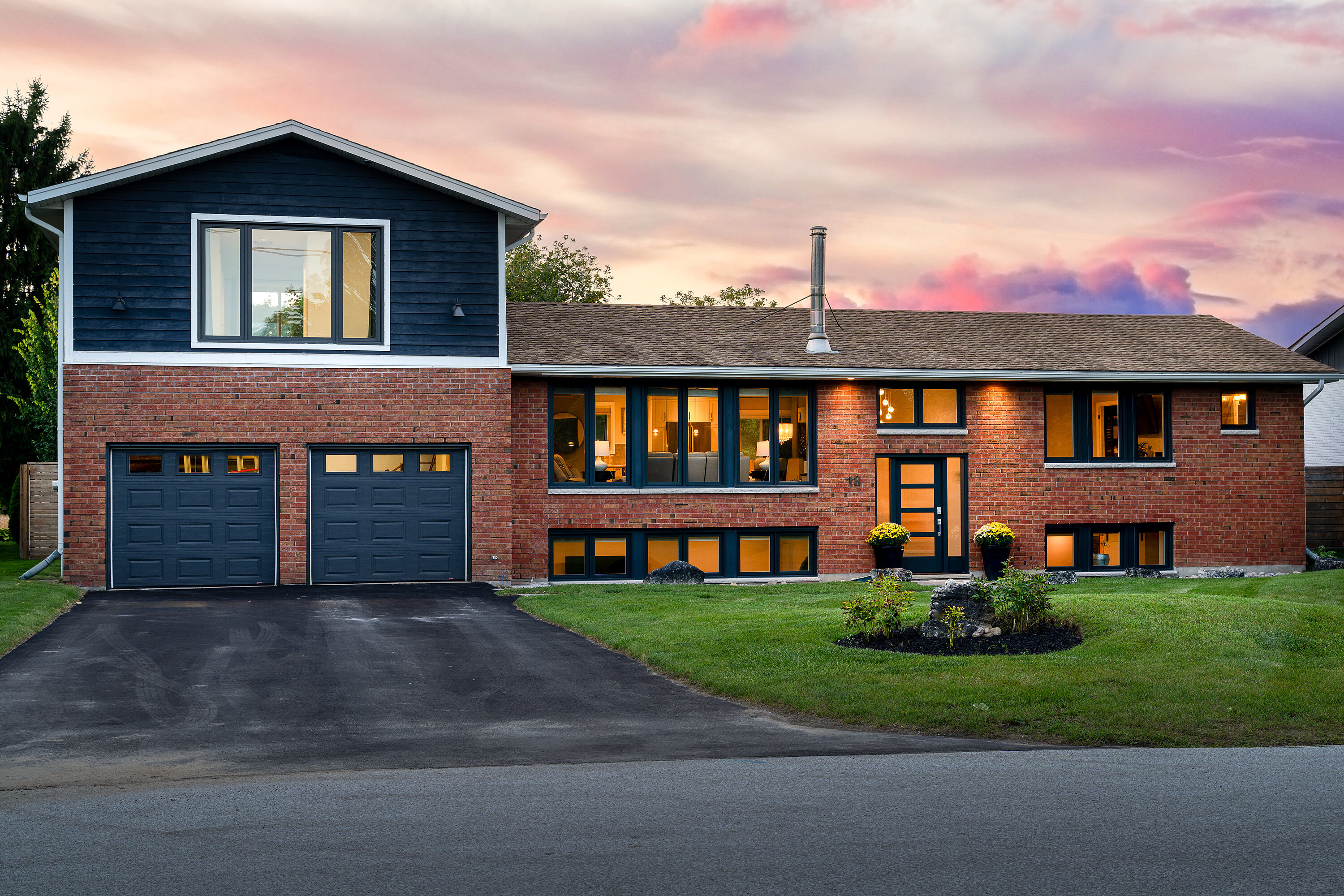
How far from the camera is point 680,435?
22.0 metres

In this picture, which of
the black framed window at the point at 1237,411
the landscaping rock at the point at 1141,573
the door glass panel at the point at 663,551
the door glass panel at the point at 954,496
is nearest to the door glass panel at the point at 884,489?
the door glass panel at the point at 954,496

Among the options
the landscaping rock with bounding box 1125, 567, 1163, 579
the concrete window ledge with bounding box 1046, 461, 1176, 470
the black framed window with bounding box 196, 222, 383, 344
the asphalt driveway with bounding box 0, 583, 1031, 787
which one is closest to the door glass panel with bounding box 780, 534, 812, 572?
the concrete window ledge with bounding box 1046, 461, 1176, 470

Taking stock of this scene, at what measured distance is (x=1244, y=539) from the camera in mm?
23578

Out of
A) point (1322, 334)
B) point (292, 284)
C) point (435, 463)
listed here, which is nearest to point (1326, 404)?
point (1322, 334)

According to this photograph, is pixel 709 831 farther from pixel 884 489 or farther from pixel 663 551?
pixel 884 489

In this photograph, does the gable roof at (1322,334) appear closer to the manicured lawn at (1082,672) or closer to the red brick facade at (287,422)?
the manicured lawn at (1082,672)

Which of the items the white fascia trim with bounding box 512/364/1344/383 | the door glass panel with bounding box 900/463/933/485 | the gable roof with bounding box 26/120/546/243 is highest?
the gable roof with bounding box 26/120/546/243

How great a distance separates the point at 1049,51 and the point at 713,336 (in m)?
8.45

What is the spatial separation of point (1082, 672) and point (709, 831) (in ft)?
18.2

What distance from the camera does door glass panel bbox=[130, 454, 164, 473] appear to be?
19.3 m

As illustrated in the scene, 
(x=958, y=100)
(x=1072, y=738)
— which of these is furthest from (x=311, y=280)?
→ (x=1072, y=738)

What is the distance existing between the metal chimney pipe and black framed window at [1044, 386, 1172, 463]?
15.1ft

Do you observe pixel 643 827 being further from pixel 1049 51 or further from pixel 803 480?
pixel 1049 51

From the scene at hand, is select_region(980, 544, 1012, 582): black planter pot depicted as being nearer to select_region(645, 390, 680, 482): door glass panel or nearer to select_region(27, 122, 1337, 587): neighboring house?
select_region(27, 122, 1337, 587): neighboring house
